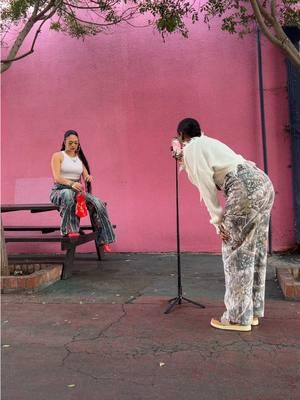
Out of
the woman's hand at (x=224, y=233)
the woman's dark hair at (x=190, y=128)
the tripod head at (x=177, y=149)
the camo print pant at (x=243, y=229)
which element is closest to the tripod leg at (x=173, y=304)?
the camo print pant at (x=243, y=229)

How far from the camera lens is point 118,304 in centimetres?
529

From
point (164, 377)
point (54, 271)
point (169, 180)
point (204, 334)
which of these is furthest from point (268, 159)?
point (164, 377)

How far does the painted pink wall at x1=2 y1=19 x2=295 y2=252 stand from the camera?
8031 millimetres

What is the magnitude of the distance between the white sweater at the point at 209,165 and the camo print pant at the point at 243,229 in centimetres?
7

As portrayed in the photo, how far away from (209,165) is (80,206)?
105 inches

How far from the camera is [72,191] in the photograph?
259 inches

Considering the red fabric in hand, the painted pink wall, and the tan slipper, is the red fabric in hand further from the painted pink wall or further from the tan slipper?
the tan slipper

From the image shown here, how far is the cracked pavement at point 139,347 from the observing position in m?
3.25

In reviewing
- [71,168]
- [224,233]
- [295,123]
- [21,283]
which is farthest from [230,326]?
[295,123]

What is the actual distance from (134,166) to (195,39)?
224 centimetres

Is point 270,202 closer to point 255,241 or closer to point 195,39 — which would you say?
point 255,241

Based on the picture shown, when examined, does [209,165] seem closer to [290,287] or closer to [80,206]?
[290,287]

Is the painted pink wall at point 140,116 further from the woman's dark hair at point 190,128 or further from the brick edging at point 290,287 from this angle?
the woman's dark hair at point 190,128

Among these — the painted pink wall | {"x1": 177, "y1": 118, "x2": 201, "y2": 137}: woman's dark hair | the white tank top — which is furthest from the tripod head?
the painted pink wall
